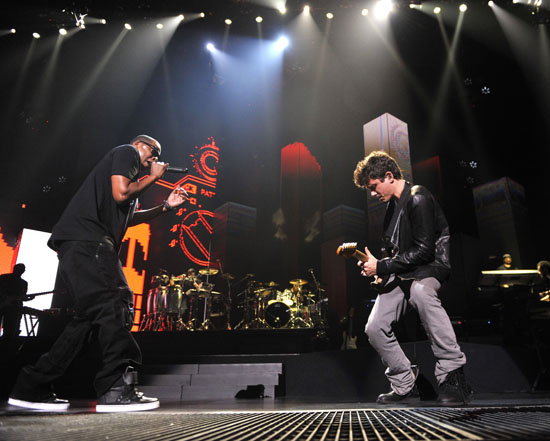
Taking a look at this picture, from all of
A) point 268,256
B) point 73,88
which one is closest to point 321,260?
point 268,256

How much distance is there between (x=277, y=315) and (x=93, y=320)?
6.57m

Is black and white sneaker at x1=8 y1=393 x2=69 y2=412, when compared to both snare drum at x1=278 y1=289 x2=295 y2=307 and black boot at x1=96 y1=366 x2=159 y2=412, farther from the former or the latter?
snare drum at x1=278 y1=289 x2=295 y2=307

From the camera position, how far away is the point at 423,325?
2457mm

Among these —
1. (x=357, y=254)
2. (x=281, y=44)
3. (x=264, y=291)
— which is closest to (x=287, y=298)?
(x=264, y=291)

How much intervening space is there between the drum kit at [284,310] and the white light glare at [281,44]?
6610 mm

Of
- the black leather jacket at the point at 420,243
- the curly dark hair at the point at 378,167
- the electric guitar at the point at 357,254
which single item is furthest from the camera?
the curly dark hair at the point at 378,167

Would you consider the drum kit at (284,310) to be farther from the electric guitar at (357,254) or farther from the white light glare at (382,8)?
the white light glare at (382,8)

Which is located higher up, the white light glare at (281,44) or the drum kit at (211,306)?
the white light glare at (281,44)

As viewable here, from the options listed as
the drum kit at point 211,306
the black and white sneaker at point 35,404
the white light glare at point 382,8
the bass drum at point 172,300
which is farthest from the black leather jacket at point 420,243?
the white light glare at point 382,8

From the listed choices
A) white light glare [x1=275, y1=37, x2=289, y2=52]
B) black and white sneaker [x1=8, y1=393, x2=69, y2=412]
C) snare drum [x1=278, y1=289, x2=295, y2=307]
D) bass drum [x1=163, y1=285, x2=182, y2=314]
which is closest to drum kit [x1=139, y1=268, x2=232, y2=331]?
bass drum [x1=163, y1=285, x2=182, y2=314]

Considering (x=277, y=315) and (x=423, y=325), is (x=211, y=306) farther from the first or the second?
(x=423, y=325)

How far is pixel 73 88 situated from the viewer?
9.43 meters

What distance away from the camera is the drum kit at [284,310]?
831cm

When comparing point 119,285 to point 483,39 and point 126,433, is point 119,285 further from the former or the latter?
point 483,39
